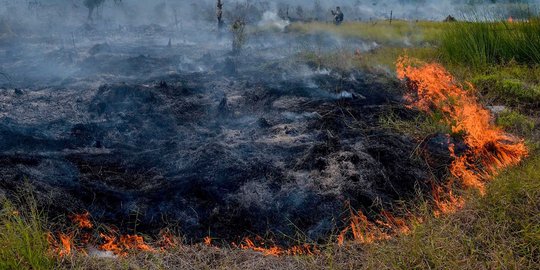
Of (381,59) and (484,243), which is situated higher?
(381,59)

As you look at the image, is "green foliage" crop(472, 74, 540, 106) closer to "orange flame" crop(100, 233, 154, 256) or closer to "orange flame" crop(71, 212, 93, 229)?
"orange flame" crop(100, 233, 154, 256)

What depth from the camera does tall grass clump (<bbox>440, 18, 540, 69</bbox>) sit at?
771 centimetres

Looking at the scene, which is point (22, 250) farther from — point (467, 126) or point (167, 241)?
point (467, 126)

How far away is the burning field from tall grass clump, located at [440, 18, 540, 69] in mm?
788

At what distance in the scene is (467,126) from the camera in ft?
18.0

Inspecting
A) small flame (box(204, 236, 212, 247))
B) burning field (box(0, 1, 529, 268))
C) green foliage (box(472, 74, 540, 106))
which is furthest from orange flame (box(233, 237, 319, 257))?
green foliage (box(472, 74, 540, 106))

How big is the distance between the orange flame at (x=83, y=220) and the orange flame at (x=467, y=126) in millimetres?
3455

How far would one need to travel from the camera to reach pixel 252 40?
17.2 meters

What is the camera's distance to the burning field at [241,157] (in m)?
3.78

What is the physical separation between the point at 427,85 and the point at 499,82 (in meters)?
1.10

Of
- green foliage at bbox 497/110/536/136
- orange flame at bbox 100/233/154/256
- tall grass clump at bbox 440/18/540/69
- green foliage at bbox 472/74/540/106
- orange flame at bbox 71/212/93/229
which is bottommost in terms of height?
orange flame at bbox 100/233/154/256

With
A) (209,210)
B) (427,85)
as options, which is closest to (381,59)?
(427,85)

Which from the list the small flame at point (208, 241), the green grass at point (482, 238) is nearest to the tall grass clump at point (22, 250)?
the small flame at point (208, 241)

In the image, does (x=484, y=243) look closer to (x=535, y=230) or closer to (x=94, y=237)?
(x=535, y=230)
